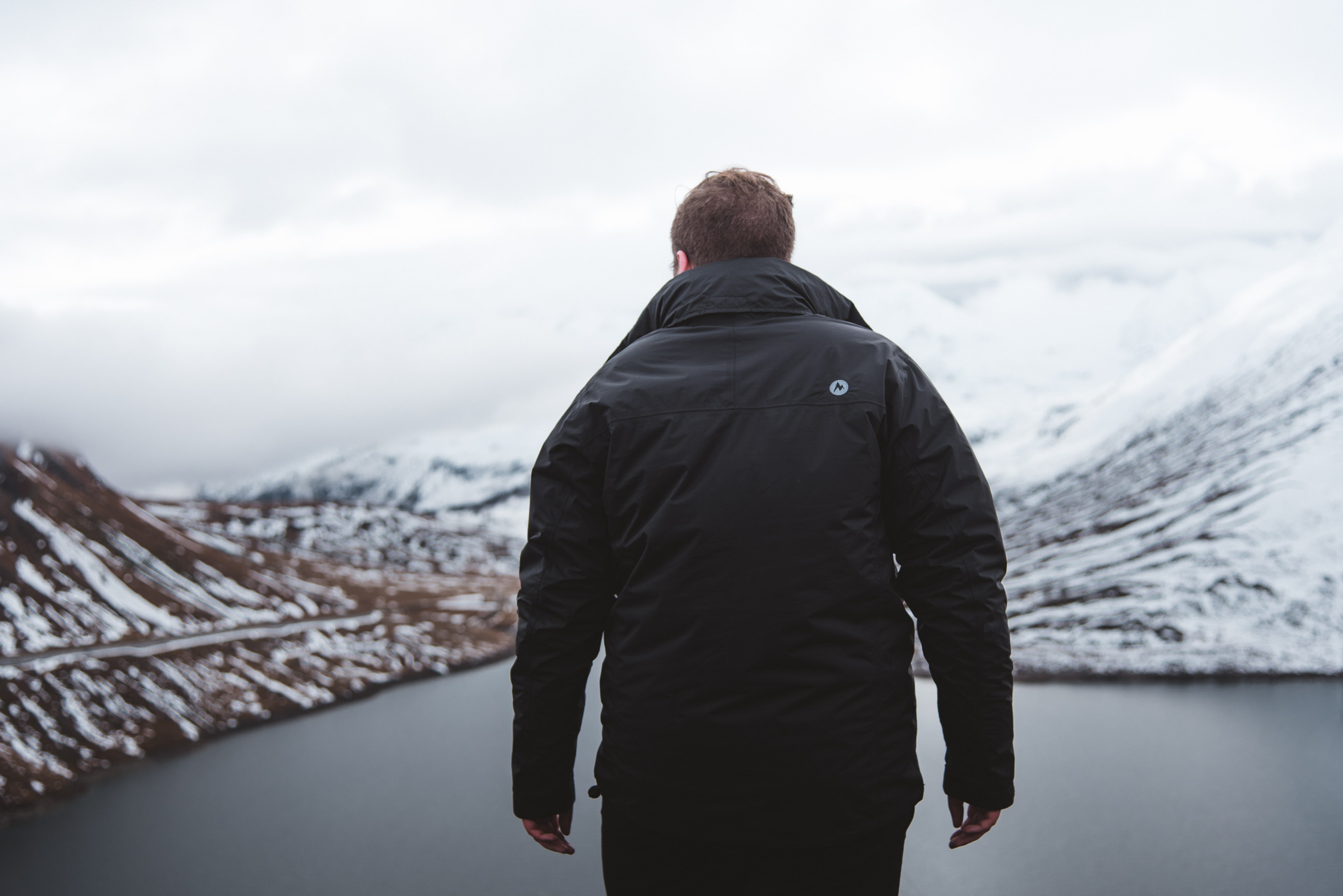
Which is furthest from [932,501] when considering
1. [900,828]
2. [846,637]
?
[900,828]

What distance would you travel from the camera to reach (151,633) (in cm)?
4194

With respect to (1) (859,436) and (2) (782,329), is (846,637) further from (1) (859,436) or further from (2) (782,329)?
(2) (782,329)

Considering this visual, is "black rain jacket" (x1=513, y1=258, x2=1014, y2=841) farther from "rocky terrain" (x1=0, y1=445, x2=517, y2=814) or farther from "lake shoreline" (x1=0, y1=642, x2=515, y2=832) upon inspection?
"rocky terrain" (x1=0, y1=445, x2=517, y2=814)

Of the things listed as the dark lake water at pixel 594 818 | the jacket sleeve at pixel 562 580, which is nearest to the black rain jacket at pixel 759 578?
the jacket sleeve at pixel 562 580

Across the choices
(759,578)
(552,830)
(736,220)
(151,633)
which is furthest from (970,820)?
(151,633)

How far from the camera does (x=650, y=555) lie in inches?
103

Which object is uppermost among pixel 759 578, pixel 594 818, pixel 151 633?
pixel 759 578

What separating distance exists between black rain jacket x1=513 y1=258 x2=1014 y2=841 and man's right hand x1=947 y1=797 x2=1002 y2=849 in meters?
0.10

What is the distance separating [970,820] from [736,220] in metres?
2.59

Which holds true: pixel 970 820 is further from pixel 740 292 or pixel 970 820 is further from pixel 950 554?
pixel 740 292

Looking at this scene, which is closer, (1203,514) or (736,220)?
(736,220)

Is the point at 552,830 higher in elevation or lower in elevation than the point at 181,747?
higher

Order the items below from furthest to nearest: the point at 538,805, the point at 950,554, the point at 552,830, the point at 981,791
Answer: the point at 552,830, the point at 538,805, the point at 981,791, the point at 950,554

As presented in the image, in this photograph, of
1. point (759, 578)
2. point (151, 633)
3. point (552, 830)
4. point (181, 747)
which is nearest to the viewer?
point (759, 578)
